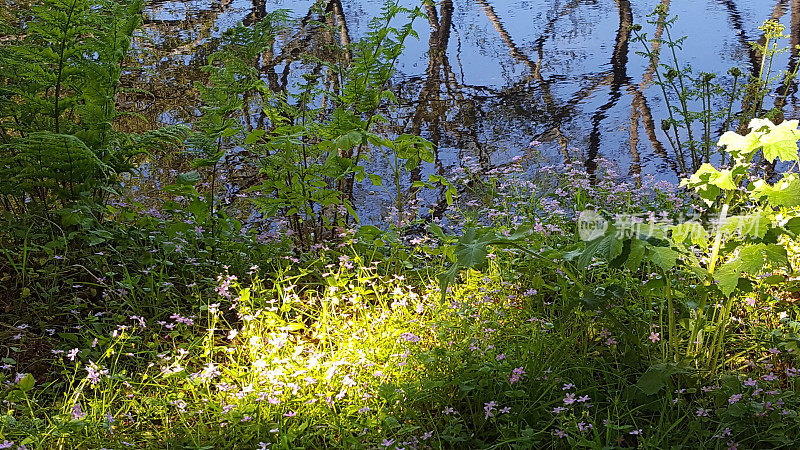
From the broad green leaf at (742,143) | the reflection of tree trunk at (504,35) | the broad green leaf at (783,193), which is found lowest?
the broad green leaf at (783,193)

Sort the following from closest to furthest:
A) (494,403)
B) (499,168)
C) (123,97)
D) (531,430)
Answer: (531,430) < (494,403) < (499,168) < (123,97)

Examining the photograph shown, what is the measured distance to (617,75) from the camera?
237 inches

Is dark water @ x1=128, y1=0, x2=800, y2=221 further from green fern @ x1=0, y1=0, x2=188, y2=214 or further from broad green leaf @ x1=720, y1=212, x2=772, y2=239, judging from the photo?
broad green leaf @ x1=720, y1=212, x2=772, y2=239

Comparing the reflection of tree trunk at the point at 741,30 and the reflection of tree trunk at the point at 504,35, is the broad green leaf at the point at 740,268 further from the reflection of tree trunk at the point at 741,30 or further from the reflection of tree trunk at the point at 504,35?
the reflection of tree trunk at the point at 504,35

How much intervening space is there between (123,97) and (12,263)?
122 inches

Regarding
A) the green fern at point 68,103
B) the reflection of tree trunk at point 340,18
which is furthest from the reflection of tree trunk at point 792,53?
the green fern at point 68,103

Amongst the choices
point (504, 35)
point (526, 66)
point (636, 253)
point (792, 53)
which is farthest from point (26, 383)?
point (792, 53)

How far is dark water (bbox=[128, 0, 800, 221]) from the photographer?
16.2 feet

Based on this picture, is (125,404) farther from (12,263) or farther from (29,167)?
(29,167)

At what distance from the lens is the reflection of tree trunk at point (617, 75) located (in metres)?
4.74

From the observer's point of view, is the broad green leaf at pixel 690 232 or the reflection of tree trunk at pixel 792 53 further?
the reflection of tree trunk at pixel 792 53

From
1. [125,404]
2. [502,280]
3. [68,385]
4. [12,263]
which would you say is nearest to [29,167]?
[12,263]

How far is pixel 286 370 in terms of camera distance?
7.68 ft

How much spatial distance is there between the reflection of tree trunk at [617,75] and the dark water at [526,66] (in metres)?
0.01
